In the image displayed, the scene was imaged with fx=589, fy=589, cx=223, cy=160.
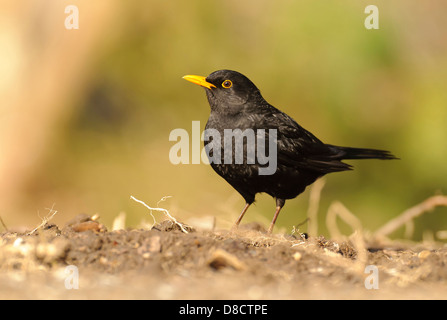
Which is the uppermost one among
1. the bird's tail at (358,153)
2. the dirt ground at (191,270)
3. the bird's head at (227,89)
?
the bird's head at (227,89)

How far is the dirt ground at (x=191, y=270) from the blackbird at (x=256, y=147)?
1.09 metres

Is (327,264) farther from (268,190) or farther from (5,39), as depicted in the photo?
(5,39)

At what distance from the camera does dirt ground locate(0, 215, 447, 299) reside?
311 cm

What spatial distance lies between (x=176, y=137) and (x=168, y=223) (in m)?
5.62

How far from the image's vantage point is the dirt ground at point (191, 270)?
3107mm

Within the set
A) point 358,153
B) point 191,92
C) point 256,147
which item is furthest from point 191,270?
point 191,92

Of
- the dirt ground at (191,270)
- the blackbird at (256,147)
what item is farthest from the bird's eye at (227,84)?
the dirt ground at (191,270)

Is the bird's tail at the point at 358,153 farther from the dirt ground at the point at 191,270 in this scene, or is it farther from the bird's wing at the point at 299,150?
the dirt ground at the point at 191,270

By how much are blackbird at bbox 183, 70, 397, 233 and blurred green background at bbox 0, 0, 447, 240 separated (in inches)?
115

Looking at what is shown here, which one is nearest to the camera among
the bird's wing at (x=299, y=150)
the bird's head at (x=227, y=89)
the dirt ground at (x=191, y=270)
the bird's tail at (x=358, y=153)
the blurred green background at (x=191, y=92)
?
the dirt ground at (x=191, y=270)

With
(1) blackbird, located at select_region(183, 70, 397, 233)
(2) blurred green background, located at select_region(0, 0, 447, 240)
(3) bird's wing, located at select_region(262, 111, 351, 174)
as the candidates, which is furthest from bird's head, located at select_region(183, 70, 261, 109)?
(2) blurred green background, located at select_region(0, 0, 447, 240)

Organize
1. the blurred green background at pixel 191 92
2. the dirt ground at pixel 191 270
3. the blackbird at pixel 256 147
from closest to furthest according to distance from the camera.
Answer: the dirt ground at pixel 191 270 → the blackbird at pixel 256 147 → the blurred green background at pixel 191 92

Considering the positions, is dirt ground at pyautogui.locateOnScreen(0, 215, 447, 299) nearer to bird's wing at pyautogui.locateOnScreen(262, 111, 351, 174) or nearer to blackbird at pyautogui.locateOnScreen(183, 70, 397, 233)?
blackbird at pyautogui.locateOnScreen(183, 70, 397, 233)

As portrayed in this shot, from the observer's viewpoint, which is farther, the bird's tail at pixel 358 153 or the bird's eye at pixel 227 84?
the bird's tail at pixel 358 153
